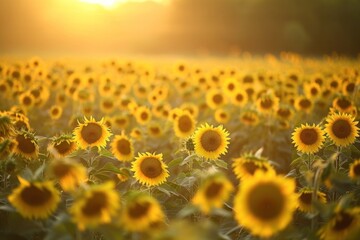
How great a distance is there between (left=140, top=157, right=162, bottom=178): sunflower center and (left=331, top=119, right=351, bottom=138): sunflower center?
1.76 m

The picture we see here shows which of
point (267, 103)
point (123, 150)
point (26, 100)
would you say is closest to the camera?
point (123, 150)

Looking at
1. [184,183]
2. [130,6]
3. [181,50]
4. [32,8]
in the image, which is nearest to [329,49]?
[181,50]

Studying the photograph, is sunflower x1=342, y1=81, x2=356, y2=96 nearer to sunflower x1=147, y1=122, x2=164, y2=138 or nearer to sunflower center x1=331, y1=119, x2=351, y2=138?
sunflower x1=147, y1=122, x2=164, y2=138

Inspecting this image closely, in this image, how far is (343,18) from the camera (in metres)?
36.2

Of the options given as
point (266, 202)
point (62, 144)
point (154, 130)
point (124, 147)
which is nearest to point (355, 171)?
point (266, 202)

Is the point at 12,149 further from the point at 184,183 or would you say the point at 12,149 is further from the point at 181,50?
the point at 181,50

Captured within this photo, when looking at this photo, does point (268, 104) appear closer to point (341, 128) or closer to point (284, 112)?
point (284, 112)

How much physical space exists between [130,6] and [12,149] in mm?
46093

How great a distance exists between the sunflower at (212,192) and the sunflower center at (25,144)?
198 centimetres

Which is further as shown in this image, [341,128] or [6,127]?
[341,128]

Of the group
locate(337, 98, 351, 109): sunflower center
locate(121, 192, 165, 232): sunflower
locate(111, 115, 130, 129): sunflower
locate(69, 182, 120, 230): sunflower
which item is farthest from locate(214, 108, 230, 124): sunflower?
locate(69, 182, 120, 230): sunflower

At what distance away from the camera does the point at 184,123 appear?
5637mm

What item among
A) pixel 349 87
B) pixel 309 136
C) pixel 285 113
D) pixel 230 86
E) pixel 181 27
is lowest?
pixel 309 136

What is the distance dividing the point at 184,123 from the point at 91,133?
163 centimetres
